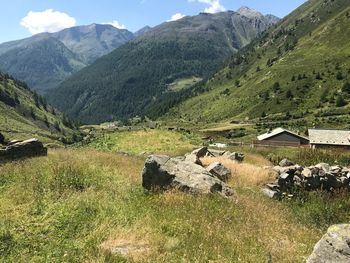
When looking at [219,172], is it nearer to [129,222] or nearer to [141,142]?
[129,222]

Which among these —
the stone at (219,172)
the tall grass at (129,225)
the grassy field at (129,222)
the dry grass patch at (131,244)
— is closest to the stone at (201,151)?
the stone at (219,172)

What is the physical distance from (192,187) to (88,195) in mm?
3844

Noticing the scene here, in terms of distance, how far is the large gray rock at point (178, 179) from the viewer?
1630cm

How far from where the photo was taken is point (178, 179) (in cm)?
1672

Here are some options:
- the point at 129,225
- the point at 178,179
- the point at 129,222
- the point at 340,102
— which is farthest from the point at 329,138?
the point at 340,102

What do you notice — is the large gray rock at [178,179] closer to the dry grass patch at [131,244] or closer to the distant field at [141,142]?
the dry grass patch at [131,244]

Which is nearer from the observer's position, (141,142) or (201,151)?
(201,151)

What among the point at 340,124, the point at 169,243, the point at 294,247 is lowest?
the point at 340,124

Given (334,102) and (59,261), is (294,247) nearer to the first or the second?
(59,261)

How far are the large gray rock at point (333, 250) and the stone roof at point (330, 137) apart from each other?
251 ft

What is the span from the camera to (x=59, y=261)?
1036cm

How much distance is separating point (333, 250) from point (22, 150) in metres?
19.5

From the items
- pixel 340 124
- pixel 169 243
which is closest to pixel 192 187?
pixel 169 243

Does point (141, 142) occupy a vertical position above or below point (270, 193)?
below
